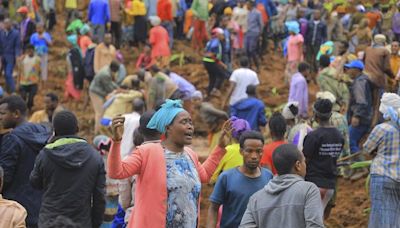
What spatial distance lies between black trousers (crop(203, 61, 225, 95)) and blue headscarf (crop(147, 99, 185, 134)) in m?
12.7

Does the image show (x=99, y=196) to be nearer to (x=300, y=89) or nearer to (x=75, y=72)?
(x=300, y=89)

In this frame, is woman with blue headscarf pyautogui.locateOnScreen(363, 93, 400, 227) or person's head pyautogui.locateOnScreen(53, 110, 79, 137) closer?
person's head pyautogui.locateOnScreen(53, 110, 79, 137)

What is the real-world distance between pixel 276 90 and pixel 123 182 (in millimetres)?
13261

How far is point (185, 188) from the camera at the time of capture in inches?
258

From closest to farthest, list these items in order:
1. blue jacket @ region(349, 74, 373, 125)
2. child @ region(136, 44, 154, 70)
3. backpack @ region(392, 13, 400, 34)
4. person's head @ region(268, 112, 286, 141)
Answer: person's head @ region(268, 112, 286, 141)
blue jacket @ region(349, 74, 373, 125)
child @ region(136, 44, 154, 70)
backpack @ region(392, 13, 400, 34)

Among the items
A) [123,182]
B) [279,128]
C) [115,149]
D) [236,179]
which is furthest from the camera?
[279,128]

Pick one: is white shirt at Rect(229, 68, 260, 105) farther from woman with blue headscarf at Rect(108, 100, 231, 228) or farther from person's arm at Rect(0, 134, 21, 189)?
woman with blue headscarf at Rect(108, 100, 231, 228)

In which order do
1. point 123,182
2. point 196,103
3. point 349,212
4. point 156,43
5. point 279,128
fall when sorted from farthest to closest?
point 156,43 < point 196,103 < point 349,212 < point 279,128 < point 123,182

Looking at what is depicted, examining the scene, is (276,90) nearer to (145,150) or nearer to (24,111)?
(24,111)

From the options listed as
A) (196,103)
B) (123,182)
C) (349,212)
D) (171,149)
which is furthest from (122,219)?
(196,103)

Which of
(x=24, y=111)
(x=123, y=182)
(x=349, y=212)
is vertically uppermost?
(x=24, y=111)

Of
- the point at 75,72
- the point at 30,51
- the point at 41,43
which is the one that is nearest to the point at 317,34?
the point at 75,72

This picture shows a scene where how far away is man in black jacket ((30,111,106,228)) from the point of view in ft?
24.3

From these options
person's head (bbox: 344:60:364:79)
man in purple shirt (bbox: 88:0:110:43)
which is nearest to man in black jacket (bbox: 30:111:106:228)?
person's head (bbox: 344:60:364:79)
